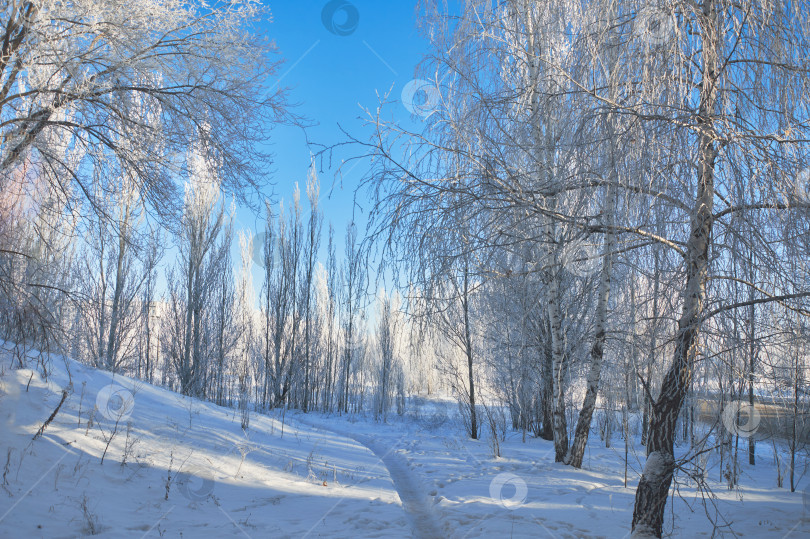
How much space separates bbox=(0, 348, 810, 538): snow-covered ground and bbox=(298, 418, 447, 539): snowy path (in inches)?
1.3

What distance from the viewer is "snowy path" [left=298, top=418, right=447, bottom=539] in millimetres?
4359

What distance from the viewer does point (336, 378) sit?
24766mm

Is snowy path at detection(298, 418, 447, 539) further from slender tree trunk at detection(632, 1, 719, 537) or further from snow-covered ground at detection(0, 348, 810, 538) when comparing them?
slender tree trunk at detection(632, 1, 719, 537)

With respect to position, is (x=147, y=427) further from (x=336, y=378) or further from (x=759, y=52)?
(x=336, y=378)

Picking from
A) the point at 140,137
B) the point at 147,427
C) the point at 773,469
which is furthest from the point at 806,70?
the point at 773,469

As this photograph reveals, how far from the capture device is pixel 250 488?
5.24 m

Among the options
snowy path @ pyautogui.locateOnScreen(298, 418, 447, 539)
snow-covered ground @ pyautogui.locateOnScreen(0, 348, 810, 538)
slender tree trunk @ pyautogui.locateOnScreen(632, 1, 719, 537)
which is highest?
slender tree trunk @ pyautogui.locateOnScreen(632, 1, 719, 537)

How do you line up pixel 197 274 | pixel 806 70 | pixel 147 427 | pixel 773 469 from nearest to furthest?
pixel 806 70, pixel 147 427, pixel 773 469, pixel 197 274

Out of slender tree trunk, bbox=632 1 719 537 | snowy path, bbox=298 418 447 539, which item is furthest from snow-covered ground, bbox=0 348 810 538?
slender tree trunk, bbox=632 1 719 537

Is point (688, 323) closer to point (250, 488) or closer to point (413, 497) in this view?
point (413, 497)

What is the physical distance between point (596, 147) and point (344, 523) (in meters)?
3.95

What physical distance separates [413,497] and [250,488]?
6.50 ft

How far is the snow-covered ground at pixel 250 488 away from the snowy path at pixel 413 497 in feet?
0.11

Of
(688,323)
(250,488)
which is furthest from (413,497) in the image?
(688,323)
